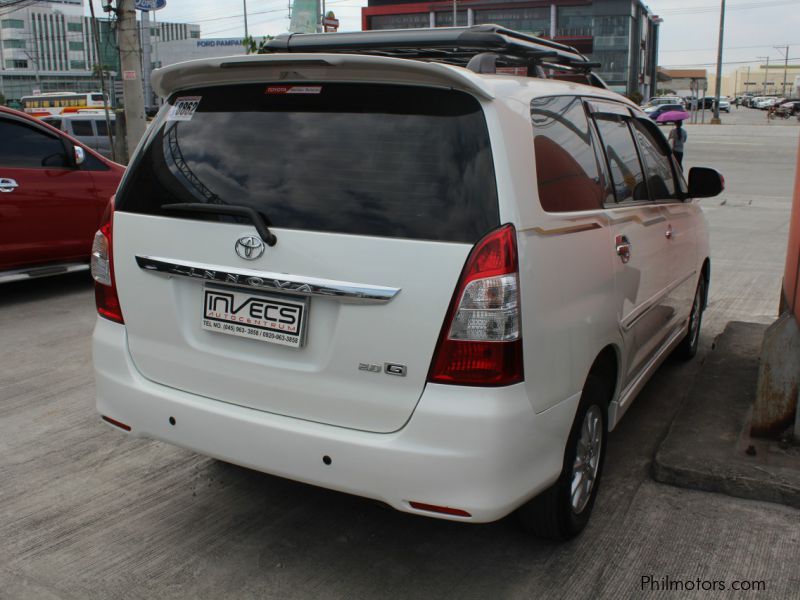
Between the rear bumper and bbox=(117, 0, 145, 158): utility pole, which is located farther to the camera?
bbox=(117, 0, 145, 158): utility pole

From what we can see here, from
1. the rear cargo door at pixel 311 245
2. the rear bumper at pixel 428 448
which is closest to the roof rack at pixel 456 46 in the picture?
the rear cargo door at pixel 311 245

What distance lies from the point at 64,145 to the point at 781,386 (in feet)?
21.5

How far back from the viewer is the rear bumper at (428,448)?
99.3 inches

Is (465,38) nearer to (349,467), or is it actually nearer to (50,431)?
(349,467)

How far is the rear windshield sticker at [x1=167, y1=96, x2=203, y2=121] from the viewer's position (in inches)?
123

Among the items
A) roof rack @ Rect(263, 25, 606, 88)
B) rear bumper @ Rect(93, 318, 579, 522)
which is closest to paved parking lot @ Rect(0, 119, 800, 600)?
rear bumper @ Rect(93, 318, 579, 522)

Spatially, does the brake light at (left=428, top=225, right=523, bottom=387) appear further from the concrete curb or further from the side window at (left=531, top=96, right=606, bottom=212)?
the concrete curb

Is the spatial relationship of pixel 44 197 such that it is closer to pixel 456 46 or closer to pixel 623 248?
pixel 456 46

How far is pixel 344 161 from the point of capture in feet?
8.93

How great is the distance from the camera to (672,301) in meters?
4.55

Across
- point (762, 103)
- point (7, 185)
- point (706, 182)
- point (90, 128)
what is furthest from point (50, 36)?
point (706, 182)

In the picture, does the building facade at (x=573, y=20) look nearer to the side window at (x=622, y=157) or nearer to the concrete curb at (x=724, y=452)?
the concrete curb at (x=724, y=452)

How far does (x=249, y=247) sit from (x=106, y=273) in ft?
2.58

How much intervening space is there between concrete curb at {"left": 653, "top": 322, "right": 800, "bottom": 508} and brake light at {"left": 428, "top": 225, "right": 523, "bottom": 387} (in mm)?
1638
